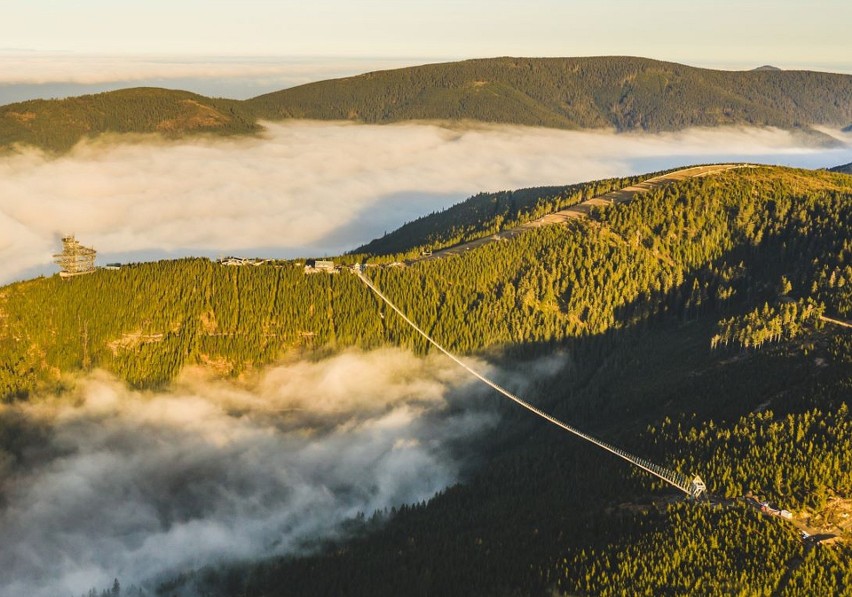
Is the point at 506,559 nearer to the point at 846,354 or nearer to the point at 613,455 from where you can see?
the point at 613,455

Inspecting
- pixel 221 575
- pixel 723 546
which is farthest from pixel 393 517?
pixel 723 546

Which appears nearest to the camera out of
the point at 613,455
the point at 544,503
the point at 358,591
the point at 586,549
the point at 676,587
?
the point at 676,587

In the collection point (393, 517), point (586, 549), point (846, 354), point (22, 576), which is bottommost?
point (22, 576)

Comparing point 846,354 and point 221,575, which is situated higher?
point 846,354

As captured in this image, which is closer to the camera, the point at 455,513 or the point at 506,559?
the point at 506,559

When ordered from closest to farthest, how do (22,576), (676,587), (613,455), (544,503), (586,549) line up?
(676,587) → (586,549) → (544,503) → (613,455) → (22,576)

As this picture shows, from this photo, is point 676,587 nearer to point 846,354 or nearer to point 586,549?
point 586,549

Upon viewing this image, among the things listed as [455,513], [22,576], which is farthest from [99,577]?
[455,513]

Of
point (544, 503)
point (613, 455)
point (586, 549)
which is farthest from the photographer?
point (613, 455)

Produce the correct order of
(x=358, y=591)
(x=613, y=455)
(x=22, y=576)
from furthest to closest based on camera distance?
(x=22, y=576), (x=613, y=455), (x=358, y=591)
